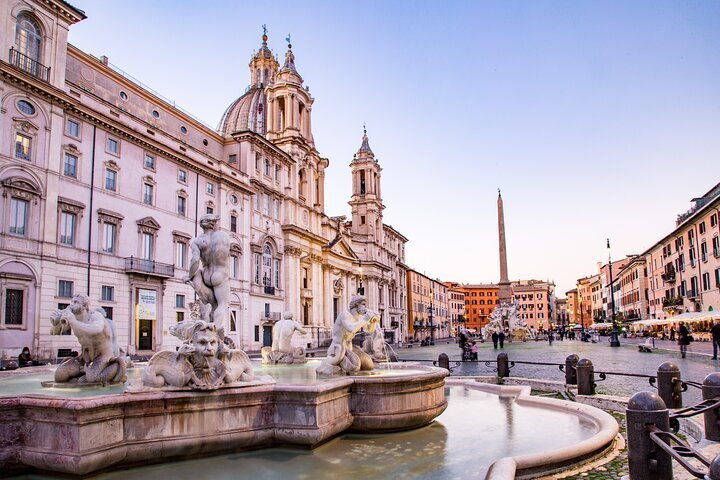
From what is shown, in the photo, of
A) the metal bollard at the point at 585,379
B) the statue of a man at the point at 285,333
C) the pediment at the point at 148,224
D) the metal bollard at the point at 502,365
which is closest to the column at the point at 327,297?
the pediment at the point at 148,224

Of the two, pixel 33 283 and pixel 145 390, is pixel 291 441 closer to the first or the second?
pixel 145 390

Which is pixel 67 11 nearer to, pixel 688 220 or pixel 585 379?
pixel 585 379

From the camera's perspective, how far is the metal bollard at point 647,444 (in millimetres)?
4195

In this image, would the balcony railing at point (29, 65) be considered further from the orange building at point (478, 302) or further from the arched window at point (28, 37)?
the orange building at point (478, 302)

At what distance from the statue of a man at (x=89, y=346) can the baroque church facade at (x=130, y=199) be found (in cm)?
363

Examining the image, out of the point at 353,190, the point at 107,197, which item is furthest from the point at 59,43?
the point at 353,190

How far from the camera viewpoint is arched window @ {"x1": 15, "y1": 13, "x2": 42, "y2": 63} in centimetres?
2422

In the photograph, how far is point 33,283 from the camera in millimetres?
23734

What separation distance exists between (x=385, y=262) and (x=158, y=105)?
149ft

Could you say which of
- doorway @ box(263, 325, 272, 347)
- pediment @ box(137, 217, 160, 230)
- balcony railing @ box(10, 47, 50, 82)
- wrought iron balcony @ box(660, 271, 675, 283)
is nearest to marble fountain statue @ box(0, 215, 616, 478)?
balcony railing @ box(10, 47, 50, 82)

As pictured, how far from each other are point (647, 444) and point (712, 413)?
2765 mm

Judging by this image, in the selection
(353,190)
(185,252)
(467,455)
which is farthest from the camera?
(353,190)

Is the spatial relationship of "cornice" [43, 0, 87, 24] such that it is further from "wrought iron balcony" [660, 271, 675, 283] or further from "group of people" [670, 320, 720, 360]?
"wrought iron balcony" [660, 271, 675, 283]

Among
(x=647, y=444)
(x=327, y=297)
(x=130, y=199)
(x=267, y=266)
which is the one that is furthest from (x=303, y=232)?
(x=647, y=444)
